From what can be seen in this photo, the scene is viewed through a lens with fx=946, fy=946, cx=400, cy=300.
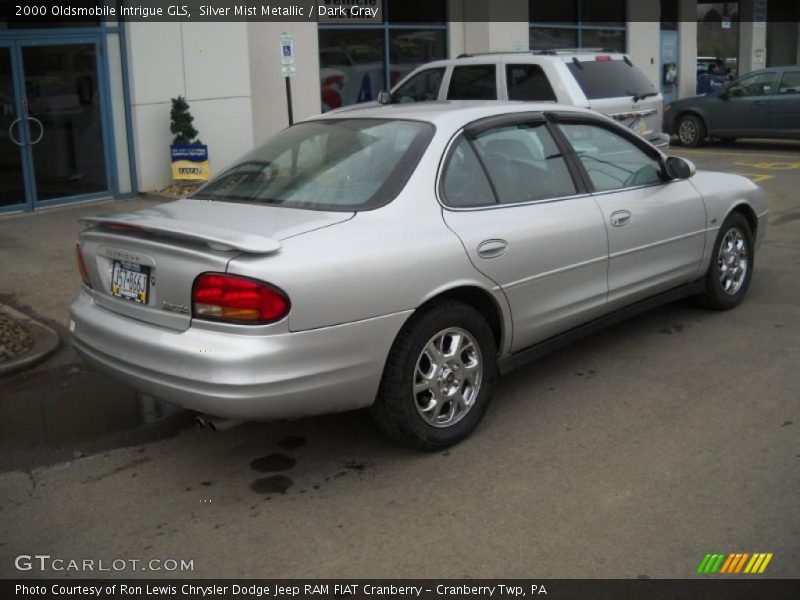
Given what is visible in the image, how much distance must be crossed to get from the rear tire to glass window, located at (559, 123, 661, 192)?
12.7m

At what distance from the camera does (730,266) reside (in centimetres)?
678

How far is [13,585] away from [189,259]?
146 centimetres

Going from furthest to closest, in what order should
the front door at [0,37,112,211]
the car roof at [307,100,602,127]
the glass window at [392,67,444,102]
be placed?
the glass window at [392,67,444,102]
the front door at [0,37,112,211]
the car roof at [307,100,602,127]

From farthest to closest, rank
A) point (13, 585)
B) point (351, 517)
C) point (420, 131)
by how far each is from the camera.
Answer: point (420, 131) → point (351, 517) → point (13, 585)

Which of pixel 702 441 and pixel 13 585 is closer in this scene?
pixel 13 585

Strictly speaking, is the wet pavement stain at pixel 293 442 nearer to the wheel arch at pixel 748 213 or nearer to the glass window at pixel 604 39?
the wheel arch at pixel 748 213

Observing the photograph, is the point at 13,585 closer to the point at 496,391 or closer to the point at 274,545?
the point at 274,545

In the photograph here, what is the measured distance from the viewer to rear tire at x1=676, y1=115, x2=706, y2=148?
58.9 feet

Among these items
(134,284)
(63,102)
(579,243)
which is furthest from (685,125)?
(134,284)

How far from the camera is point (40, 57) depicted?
10.9 metres

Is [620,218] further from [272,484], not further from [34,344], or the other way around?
[34,344]

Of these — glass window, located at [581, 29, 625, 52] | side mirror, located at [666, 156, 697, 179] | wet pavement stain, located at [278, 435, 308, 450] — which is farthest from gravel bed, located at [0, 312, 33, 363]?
glass window, located at [581, 29, 625, 52]

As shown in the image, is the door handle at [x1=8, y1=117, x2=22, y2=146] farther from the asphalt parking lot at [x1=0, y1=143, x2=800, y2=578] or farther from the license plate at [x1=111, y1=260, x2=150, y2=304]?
the license plate at [x1=111, y1=260, x2=150, y2=304]

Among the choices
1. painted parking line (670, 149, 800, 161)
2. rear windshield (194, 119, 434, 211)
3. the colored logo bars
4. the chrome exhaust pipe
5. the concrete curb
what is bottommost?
the colored logo bars
